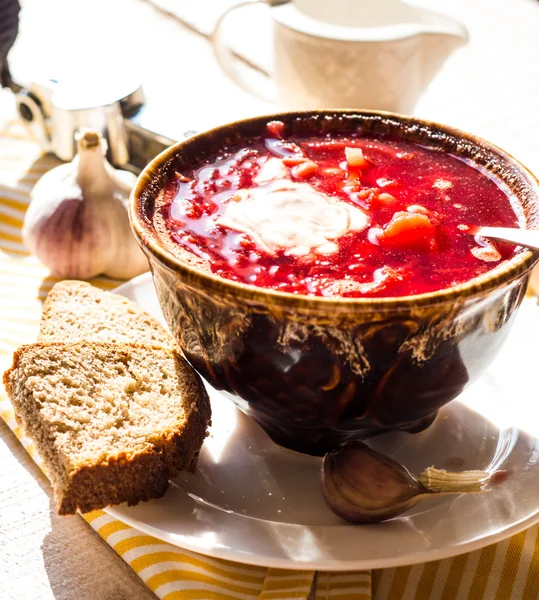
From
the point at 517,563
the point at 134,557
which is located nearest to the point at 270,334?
the point at 134,557

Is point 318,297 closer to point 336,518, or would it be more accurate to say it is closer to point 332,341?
point 332,341

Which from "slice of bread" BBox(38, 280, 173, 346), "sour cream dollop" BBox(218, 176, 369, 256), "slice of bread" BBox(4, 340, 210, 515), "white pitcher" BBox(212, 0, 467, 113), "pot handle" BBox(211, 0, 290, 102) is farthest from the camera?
"pot handle" BBox(211, 0, 290, 102)

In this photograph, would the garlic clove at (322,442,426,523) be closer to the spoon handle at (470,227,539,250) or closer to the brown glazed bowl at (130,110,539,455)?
the brown glazed bowl at (130,110,539,455)

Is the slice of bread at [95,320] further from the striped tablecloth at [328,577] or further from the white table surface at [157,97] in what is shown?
the striped tablecloth at [328,577]

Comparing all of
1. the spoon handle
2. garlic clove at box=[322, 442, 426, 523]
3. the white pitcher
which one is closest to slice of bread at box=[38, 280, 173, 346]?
garlic clove at box=[322, 442, 426, 523]

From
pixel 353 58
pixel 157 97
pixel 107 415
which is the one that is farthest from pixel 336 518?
pixel 157 97

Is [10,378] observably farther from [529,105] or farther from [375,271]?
[529,105]
